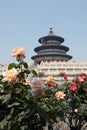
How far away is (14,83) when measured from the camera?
450 cm

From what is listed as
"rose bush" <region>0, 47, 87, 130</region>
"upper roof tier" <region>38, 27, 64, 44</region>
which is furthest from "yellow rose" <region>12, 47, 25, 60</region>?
"upper roof tier" <region>38, 27, 64, 44</region>

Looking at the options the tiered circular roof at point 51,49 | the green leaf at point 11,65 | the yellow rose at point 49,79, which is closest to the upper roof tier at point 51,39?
the tiered circular roof at point 51,49

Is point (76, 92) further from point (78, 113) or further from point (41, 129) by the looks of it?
point (41, 129)

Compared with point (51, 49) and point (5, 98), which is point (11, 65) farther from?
point (51, 49)

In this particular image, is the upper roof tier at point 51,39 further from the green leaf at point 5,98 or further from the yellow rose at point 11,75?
the yellow rose at point 11,75

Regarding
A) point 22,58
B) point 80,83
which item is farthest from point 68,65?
point 22,58

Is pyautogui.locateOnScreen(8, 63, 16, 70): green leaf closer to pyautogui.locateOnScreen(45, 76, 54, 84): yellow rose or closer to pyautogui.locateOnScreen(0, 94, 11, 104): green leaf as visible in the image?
pyautogui.locateOnScreen(0, 94, 11, 104): green leaf

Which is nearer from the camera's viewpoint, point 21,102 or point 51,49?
point 21,102

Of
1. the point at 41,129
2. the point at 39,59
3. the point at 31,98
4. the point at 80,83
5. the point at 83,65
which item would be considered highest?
the point at 39,59

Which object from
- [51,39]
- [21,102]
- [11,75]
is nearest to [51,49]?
[51,39]

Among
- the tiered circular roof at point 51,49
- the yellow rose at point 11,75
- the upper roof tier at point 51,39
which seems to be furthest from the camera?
the upper roof tier at point 51,39

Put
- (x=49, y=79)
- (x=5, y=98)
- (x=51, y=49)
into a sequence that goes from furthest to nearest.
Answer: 1. (x=51, y=49)
2. (x=49, y=79)
3. (x=5, y=98)

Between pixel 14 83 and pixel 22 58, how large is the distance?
0.37 m

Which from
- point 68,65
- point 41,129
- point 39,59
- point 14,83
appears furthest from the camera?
point 39,59
